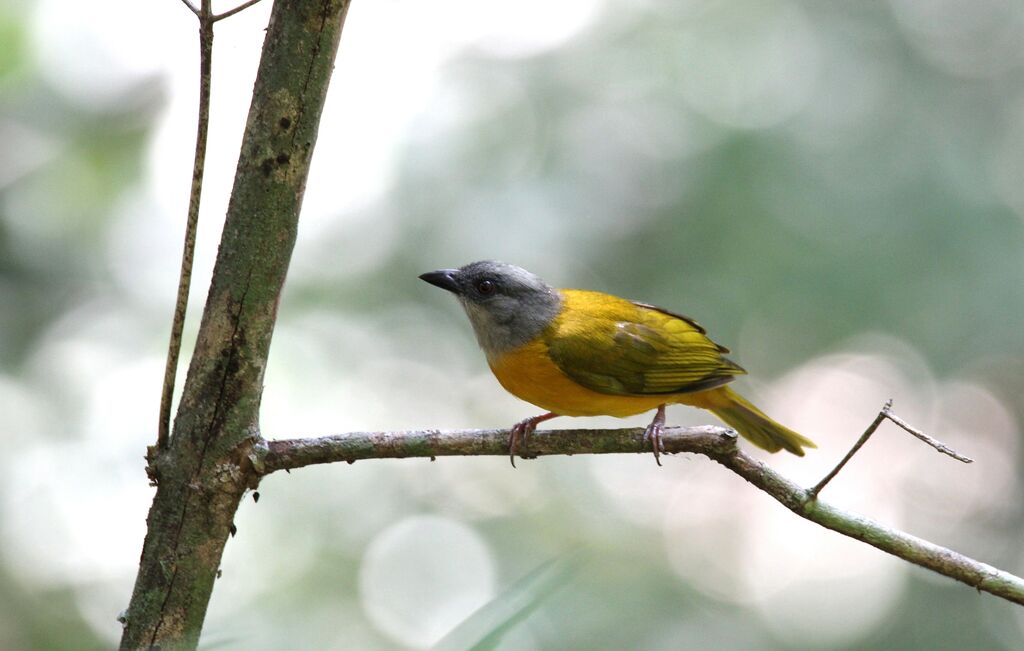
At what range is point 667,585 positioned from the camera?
167 inches

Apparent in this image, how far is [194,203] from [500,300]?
6.09 feet

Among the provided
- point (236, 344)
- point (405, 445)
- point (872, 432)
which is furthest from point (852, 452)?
point (236, 344)

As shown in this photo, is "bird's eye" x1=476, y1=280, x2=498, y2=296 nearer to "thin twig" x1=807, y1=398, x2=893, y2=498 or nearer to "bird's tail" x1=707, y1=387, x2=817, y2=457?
"bird's tail" x1=707, y1=387, x2=817, y2=457

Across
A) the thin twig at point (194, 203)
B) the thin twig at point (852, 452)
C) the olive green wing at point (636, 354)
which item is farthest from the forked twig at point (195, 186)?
the olive green wing at point (636, 354)

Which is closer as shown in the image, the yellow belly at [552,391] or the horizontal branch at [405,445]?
the horizontal branch at [405,445]

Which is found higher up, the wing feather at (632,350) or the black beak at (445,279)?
the black beak at (445,279)

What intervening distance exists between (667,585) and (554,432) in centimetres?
186

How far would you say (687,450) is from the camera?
241cm

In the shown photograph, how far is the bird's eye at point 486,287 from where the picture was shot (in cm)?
402

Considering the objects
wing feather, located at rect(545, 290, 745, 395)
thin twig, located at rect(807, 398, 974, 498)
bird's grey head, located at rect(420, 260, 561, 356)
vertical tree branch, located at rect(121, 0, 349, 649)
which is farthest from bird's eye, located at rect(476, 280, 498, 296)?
thin twig, located at rect(807, 398, 974, 498)

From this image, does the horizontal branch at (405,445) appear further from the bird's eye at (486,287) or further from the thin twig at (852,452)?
the bird's eye at (486,287)

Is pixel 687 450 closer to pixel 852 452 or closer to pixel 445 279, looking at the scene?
pixel 852 452

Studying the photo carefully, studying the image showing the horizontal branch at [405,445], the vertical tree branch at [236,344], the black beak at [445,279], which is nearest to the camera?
the vertical tree branch at [236,344]

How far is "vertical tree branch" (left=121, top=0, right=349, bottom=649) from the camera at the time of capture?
2.26 meters
